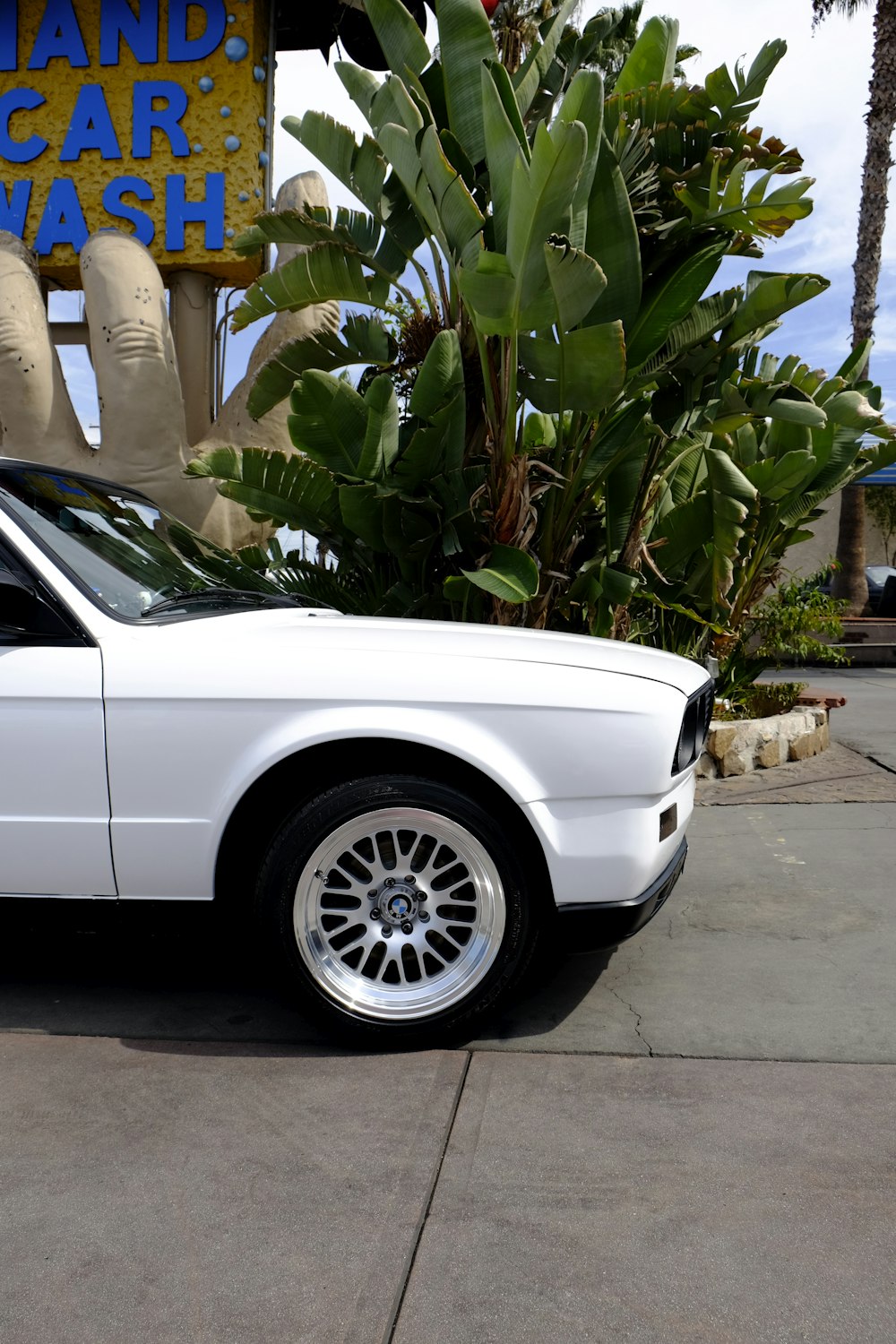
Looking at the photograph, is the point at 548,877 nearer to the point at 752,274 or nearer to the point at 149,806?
the point at 149,806

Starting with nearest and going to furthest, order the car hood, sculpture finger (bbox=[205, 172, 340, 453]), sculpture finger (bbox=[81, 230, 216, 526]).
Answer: the car hood, sculpture finger (bbox=[81, 230, 216, 526]), sculpture finger (bbox=[205, 172, 340, 453])

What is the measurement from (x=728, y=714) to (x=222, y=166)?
5936 millimetres

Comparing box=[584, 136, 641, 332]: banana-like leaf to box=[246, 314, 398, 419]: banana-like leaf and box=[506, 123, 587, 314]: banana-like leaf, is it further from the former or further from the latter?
box=[246, 314, 398, 419]: banana-like leaf

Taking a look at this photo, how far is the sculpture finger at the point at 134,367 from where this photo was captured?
866 centimetres

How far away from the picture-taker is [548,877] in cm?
→ 338

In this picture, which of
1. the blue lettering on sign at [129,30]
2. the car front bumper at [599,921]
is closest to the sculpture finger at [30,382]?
the blue lettering on sign at [129,30]

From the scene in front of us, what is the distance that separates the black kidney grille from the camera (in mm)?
3604

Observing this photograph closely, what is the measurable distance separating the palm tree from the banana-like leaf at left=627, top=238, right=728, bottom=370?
1305cm

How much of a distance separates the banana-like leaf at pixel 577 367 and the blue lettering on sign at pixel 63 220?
4948mm

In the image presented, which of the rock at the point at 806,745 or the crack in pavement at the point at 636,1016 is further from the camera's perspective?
the rock at the point at 806,745

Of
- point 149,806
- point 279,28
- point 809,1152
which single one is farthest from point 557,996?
point 279,28

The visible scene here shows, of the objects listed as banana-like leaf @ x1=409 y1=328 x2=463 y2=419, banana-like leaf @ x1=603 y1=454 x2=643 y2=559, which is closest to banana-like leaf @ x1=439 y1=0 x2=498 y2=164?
banana-like leaf @ x1=409 y1=328 x2=463 y2=419

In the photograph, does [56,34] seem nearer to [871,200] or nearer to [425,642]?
[425,642]

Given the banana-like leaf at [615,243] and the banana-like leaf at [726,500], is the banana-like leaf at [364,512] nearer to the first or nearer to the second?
the banana-like leaf at [615,243]
